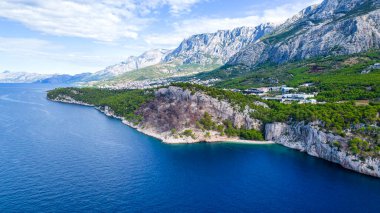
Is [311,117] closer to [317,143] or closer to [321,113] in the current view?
[321,113]

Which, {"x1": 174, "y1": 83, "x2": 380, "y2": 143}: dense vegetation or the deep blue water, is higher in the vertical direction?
{"x1": 174, "y1": 83, "x2": 380, "y2": 143}: dense vegetation

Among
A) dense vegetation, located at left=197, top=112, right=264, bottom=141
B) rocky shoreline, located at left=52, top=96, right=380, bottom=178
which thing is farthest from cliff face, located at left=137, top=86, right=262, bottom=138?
rocky shoreline, located at left=52, top=96, right=380, bottom=178

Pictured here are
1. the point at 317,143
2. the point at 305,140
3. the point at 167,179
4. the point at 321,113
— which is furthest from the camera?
the point at 321,113

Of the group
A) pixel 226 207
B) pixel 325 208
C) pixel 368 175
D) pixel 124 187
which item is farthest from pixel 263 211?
pixel 368 175

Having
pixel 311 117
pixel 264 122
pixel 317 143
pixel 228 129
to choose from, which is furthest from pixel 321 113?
pixel 228 129

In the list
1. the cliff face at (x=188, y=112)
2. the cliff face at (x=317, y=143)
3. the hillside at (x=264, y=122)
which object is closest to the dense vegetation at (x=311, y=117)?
the hillside at (x=264, y=122)

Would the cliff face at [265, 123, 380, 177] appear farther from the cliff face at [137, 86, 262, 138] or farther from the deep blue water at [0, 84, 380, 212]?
the cliff face at [137, 86, 262, 138]
